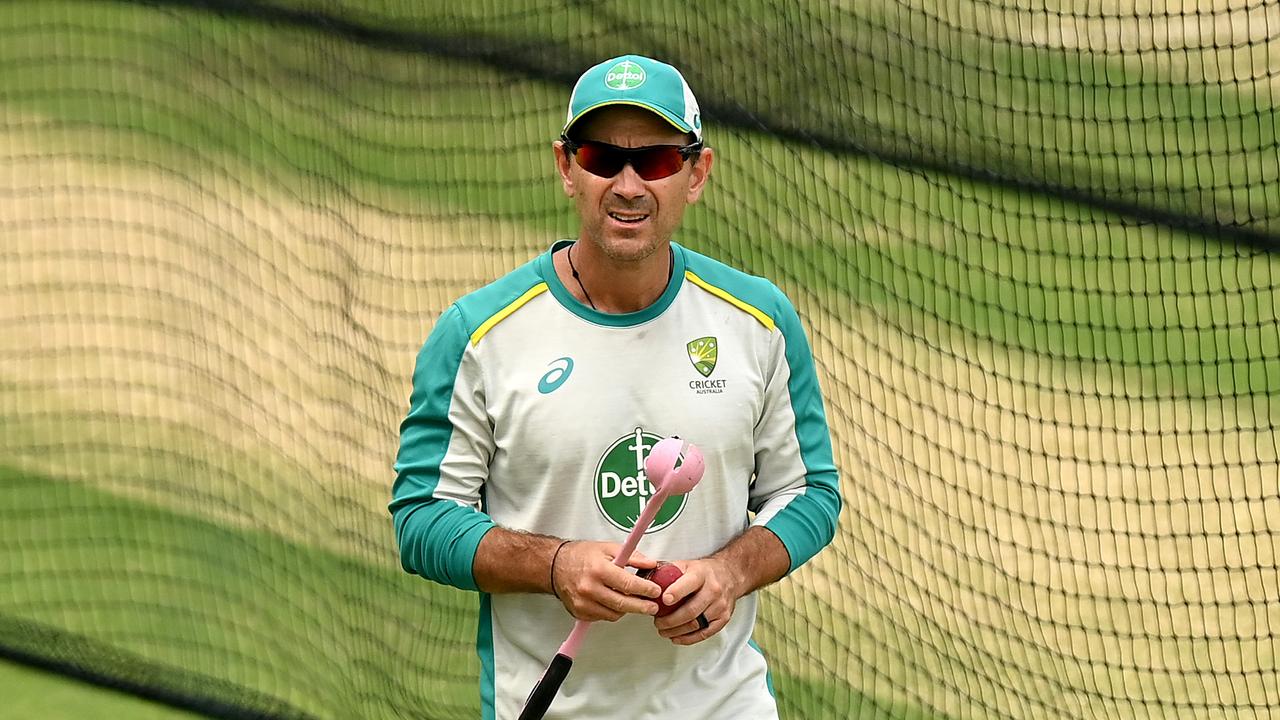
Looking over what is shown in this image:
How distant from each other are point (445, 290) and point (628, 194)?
4148 mm

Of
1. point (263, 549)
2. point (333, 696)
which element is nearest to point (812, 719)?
point (333, 696)

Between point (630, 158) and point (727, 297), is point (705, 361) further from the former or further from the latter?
point (630, 158)

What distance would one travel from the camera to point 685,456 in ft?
9.02

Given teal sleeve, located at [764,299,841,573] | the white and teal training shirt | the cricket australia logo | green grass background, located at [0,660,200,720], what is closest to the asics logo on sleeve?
the white and teal training shirt

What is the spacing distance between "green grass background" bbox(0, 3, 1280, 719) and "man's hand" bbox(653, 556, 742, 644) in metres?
2.52

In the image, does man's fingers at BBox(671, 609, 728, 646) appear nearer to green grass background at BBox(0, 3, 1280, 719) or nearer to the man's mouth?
the man's mouth

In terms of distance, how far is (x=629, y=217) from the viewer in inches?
115

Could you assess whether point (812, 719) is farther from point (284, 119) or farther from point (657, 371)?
point (284, 119)

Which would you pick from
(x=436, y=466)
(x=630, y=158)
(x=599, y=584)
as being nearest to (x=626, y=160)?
(x=630, y=158)

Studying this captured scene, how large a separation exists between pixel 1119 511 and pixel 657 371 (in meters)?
3.93

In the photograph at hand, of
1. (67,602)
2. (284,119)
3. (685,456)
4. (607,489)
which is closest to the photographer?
(685,456)

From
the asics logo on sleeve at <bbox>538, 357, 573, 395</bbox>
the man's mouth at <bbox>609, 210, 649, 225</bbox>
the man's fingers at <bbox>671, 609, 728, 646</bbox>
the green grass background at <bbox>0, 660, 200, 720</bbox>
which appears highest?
the man's mouth at <bbox>609, 210, 649, 225</bbox>

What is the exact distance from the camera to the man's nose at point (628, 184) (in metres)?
2.88

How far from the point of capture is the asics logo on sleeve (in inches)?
116
